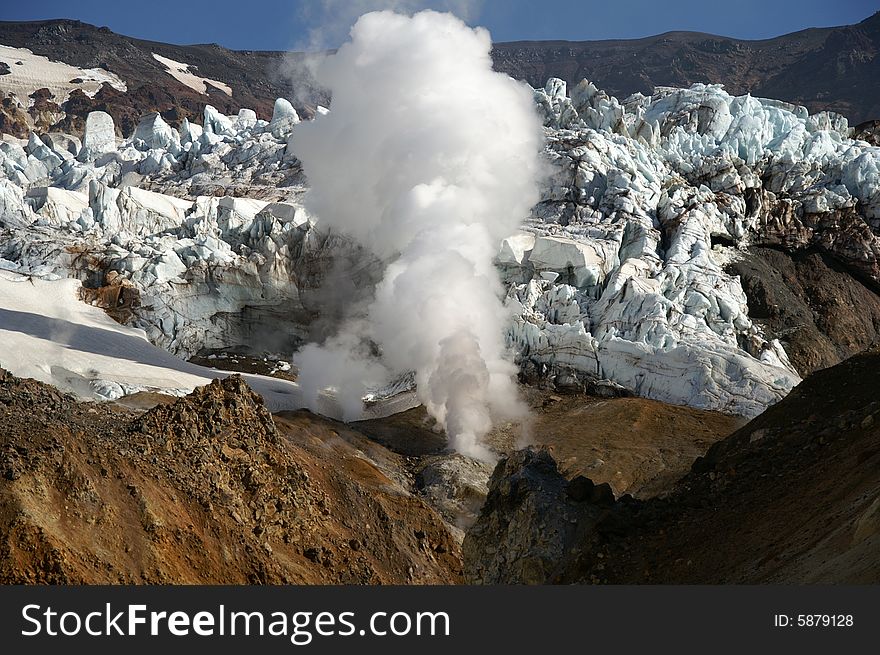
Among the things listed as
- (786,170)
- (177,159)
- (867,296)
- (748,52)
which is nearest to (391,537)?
(867,296)

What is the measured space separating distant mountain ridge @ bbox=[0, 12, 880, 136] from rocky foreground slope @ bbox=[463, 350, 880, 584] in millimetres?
121142

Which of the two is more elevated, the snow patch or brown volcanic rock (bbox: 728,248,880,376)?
the snow patch

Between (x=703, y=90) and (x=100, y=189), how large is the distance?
4384cm

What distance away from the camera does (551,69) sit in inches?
7672

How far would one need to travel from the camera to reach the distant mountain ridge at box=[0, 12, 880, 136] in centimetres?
12838

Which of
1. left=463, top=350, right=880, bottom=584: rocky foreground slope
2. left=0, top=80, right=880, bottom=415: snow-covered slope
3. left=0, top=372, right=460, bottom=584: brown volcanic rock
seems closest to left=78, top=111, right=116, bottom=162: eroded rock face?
left=0, top=80, right=880, bottom=415: snow-covered slope

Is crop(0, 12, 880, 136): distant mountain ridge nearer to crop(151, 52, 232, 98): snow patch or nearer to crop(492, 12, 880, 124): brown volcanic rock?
crop(492, 12, 880, 124): brown volcanic rock

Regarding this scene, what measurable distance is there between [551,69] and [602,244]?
158521mm

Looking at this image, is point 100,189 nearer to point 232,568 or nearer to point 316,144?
point 316,144

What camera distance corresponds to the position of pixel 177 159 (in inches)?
3155

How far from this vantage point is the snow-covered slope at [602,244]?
Answer: 39.3 metres

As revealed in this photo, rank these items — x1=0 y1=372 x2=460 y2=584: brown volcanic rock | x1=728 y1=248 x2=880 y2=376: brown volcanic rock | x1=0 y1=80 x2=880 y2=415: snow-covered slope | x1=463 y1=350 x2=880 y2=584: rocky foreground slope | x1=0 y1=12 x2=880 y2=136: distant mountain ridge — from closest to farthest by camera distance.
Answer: x1=463 y1=350 x2=880 y2=584: rocky foreground slope, x1=0 y1=372 x2=460 y2=584: brown volcanic rock, x1=0 y1=80 x2=880 y2=415: snow-covered slope, x1=728 y1=248 x2=880 y2=376: brown volcanic rock, x1=0 y1=12 x2=880 y2=136: distant mountain ridge

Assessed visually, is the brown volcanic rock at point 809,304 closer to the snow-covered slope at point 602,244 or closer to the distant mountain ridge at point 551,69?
the snow-covered slope at point 602,244

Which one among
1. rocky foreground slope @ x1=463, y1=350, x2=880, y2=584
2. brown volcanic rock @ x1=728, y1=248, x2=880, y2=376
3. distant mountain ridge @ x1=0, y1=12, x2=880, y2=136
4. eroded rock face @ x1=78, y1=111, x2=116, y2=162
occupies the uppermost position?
distant mountain ridge @ x1=0, y1=12, x2=880, y2=136
